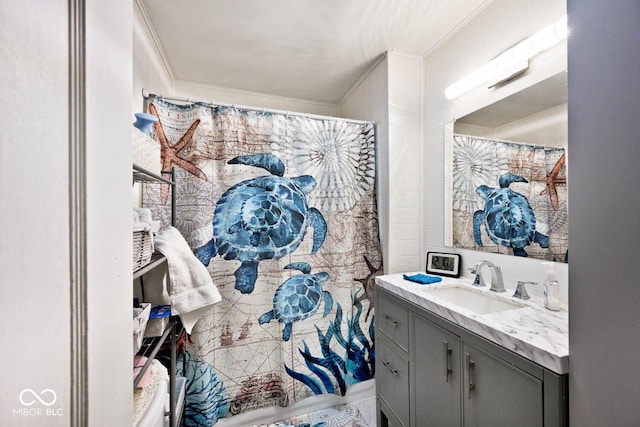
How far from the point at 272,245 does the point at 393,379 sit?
40.6 inches

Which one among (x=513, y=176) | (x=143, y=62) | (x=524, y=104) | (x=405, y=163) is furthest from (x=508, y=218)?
(x=143, y=62)

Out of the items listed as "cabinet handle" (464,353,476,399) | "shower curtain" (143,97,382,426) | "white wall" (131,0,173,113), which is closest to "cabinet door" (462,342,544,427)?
"cabinet handle" (464,353,476,399)

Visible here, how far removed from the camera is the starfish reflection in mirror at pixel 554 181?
1.08 m

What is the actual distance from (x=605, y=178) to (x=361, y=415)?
1.88 metres

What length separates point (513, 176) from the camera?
1274 millimetres

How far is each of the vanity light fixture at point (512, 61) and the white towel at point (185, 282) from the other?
1.72 metres

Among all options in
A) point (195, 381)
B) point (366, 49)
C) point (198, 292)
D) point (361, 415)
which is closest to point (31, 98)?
point (198, 292)

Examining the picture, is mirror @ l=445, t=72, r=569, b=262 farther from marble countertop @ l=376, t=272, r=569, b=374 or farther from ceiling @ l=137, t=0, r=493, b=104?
ceiling @ l=137, t=0, r=493, b=104

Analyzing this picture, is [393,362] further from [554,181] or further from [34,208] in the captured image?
[34,208]

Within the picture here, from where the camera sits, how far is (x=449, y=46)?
63.7 inches

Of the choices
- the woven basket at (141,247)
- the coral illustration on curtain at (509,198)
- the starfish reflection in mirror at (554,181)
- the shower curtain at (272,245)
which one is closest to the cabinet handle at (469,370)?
the coral illustration on curtain at (509,198)

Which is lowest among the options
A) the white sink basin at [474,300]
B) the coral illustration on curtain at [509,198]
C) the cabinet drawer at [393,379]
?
the cabinet drawer at [393,379]

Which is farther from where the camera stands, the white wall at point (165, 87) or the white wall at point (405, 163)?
the white wall at point (405, 163)

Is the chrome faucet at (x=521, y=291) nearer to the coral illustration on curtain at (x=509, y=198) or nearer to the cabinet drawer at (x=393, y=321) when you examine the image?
the coral illustration on curtain at (x=509, y=198)
